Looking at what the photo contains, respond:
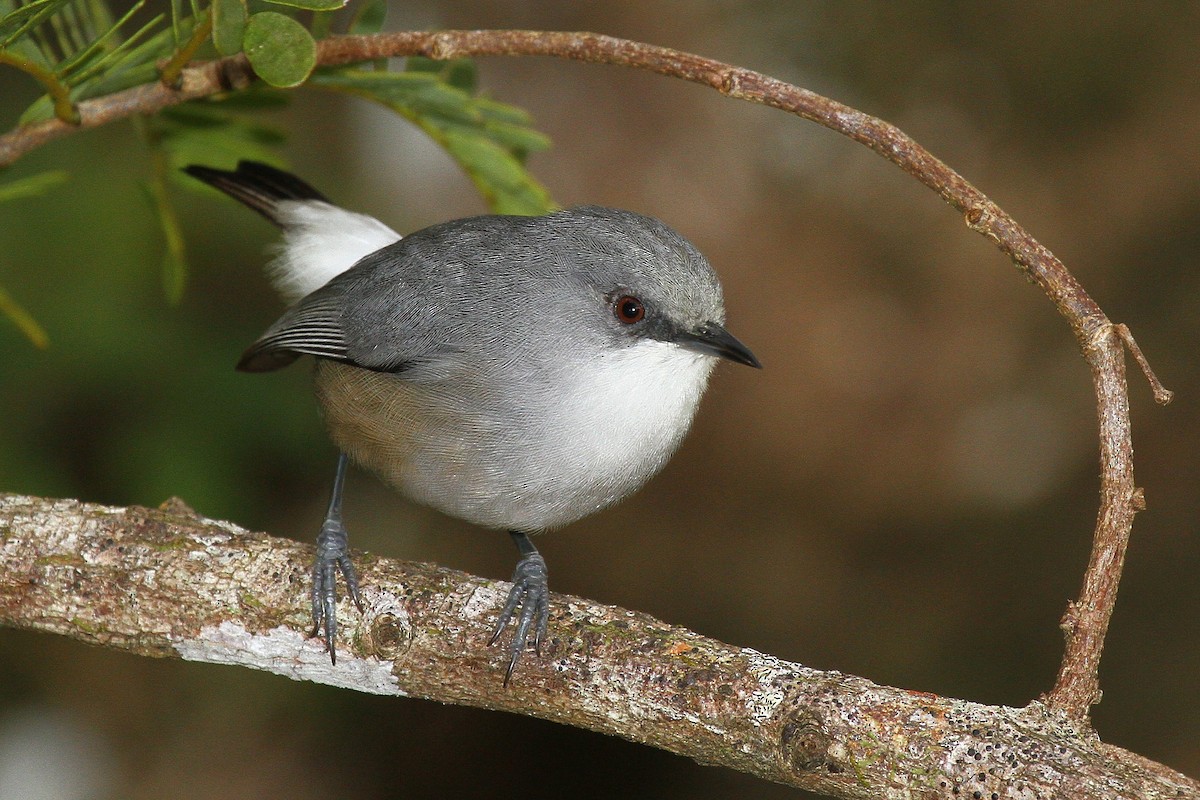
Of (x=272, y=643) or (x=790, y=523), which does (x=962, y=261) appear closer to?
(x=790, y=523)

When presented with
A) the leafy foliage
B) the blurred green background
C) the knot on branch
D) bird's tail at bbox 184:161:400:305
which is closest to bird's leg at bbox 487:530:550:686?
A: the knot on branch

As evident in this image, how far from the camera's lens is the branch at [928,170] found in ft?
7.99

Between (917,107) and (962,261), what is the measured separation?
1.30 metres

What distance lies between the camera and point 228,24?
2.75m

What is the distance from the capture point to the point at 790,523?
7934 millimetres

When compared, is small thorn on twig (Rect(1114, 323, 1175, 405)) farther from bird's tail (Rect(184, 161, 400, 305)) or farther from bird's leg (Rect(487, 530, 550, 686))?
bird's tail (Rect(184, 161, 400, 305))

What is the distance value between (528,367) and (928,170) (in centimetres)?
137

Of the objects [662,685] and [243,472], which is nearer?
[662,685]

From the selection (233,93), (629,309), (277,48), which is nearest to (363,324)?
(233,93)

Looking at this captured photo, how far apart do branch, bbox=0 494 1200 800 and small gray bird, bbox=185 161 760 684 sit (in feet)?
0.48

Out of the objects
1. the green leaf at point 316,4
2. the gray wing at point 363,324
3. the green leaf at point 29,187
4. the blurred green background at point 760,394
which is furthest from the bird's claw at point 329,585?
the blurred green background at point 760,394

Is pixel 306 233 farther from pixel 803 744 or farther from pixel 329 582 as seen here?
pixel 803 744

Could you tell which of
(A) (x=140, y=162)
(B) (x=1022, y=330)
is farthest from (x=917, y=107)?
(A) (x=140, y=162)

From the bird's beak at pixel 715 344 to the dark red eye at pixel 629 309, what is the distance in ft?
0.49
